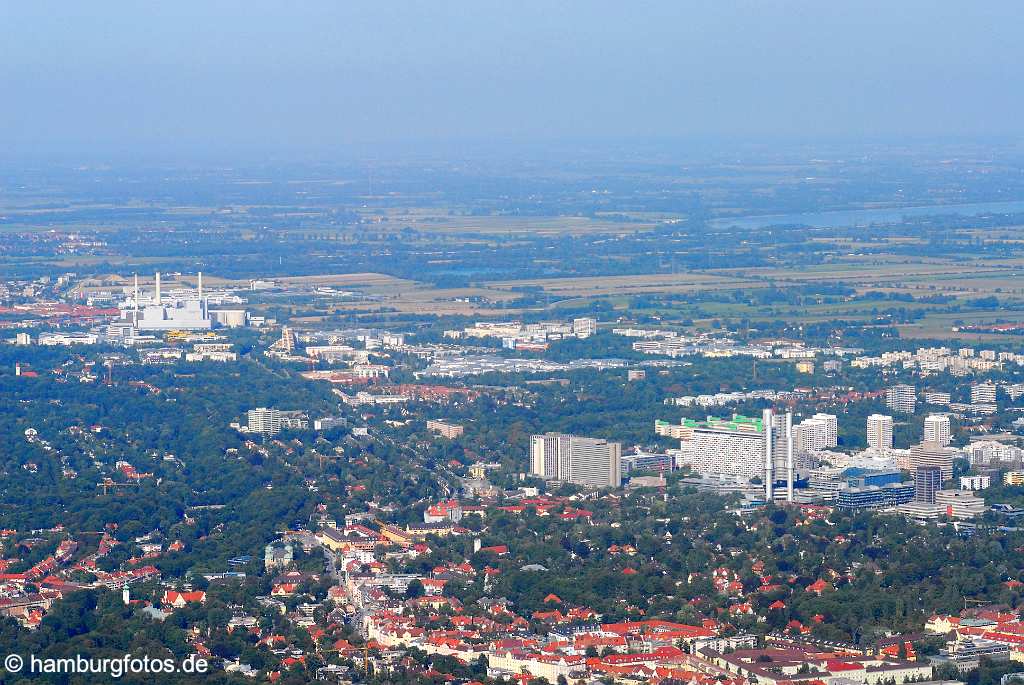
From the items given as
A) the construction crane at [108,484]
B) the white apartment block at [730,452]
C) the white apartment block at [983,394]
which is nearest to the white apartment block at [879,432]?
the white apartment block at [730,452]

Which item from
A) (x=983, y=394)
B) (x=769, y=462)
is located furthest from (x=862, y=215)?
(x=769, y=462)

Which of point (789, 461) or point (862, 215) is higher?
point (789, 461)

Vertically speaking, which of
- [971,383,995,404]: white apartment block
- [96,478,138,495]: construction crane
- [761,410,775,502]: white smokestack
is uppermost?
[761,410,775,502]: white smokestack

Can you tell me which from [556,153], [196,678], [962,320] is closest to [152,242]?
[962,320]

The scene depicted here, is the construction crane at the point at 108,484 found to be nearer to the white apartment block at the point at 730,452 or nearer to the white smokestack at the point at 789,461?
the white apartment block at the point at 730,452

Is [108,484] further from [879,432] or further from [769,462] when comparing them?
[879,432]

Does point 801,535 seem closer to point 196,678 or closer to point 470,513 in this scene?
point 470,513

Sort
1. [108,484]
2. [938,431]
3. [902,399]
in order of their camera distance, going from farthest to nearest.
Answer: [902,399], [938,431], [108,484]

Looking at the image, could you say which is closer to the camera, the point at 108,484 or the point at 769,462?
the point at 769,462

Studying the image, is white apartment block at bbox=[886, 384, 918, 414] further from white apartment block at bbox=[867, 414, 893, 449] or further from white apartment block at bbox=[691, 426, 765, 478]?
white apartment block at bbox=[691, 426, 765, 478]

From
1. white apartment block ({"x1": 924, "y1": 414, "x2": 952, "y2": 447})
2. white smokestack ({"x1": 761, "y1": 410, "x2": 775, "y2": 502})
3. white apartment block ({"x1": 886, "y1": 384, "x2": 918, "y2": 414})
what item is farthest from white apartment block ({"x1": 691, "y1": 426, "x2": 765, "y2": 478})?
white apartment block ({"x1": 886, "y1": 384, "x2": 918, "y2": 414})
